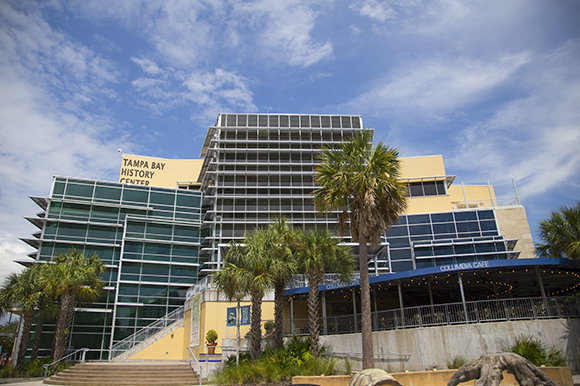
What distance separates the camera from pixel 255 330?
21594 millimetres

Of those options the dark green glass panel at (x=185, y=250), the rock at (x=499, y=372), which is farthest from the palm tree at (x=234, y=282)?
the dark green glass panel at (x=185, y=250)

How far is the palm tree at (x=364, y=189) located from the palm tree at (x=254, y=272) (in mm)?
4081

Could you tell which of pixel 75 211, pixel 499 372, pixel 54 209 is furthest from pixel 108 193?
pixel 499 372

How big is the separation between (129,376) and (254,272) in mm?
9028

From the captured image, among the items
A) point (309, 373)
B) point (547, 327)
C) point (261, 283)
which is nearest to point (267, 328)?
point (261, 283)

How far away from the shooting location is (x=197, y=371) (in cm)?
2314

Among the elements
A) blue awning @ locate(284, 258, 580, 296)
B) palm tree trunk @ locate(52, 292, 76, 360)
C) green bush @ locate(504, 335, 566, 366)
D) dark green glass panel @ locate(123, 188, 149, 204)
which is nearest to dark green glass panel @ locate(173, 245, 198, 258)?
dark green glass panel @ locate(123, 188, 149, 204)

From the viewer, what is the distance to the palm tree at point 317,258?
69.6 feet

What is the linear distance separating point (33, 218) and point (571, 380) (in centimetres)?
4461

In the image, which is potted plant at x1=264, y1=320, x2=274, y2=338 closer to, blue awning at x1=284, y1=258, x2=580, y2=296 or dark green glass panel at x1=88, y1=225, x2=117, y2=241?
blue awning at x1=284, y1=258, x2=580, y2=296

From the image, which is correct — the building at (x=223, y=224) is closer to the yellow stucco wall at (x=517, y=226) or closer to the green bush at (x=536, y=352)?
the yellow stucco wall at (x=517, y=226)

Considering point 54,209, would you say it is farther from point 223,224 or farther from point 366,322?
point 366,322

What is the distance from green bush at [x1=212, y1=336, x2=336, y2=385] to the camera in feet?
60.1

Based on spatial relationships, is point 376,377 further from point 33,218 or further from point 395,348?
point 33,218
